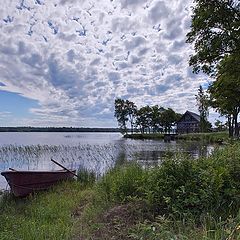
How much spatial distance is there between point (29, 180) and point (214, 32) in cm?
1363

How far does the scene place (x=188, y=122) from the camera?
95.5 meters

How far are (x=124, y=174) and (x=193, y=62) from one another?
1442cm

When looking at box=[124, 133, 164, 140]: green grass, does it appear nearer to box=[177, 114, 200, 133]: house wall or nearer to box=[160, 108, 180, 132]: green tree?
box=[160, 108, 180, 132]: green tree

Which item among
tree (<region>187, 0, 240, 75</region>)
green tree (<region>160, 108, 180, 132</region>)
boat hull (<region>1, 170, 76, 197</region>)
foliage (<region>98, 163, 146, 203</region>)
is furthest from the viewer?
green tree (<region>160, 108, 180, 132</region>)

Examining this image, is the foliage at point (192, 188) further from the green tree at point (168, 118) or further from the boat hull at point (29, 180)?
the green tree at point (168, 118)

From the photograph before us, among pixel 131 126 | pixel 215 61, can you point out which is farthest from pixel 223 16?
pixel 131 126

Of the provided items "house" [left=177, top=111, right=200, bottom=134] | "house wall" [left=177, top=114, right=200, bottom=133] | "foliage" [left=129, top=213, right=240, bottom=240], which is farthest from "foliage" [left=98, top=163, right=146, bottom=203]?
"house wall" [left=177, top=114, right=200, bottom=133]

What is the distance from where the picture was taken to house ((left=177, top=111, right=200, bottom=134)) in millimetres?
91188

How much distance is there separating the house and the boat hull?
262 ft

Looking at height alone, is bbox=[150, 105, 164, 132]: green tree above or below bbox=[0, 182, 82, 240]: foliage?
above

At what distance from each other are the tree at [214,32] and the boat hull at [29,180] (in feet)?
38.7

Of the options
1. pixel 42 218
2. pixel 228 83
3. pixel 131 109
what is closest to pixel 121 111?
pixel 131 109

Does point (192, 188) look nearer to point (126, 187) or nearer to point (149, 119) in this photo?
point (126, 187)

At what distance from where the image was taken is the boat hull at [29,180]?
1154 centimetres
